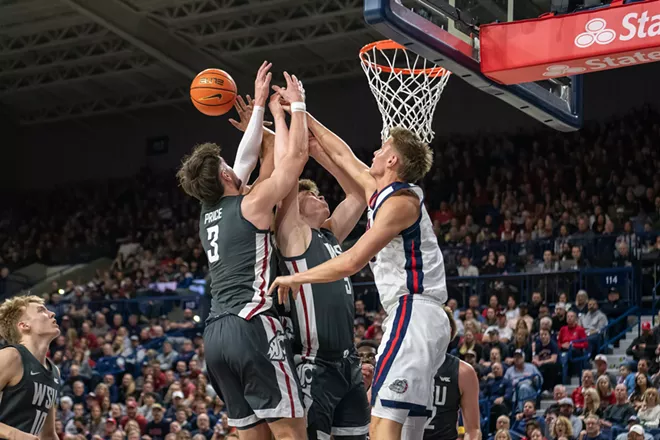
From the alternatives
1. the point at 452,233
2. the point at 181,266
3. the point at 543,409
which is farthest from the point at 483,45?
the point at 181,266

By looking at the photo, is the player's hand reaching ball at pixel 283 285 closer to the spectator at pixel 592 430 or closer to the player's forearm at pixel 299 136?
the player's forearm at pixel 299 136

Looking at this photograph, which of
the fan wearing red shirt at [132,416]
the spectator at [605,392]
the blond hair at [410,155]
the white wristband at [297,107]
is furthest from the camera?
the fan wearing red shirt at [132,416]

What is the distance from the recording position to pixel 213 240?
5.44m

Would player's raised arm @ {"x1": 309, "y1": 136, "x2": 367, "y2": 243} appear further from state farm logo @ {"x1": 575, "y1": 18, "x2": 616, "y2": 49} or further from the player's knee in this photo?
state farm logo @ {"x1": 575, "y1": 18, "x2": 616, "y2": 49}

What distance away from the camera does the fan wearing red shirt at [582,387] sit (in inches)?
443

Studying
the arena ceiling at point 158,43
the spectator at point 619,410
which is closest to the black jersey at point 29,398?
the spectator at point 619,410

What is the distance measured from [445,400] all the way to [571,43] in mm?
2485

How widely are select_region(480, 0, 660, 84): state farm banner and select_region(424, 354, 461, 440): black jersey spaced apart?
78.1 inches

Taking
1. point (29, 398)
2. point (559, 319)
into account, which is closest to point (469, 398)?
point (29, 398)

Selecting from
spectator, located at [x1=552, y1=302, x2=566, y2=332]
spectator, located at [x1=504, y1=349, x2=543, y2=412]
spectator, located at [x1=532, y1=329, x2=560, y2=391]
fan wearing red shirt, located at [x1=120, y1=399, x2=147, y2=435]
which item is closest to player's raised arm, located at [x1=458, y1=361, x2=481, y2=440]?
spectator, located at [x1=504, y1=349, x2=543, y2=412]

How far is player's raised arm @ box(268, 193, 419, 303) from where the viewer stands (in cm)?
493

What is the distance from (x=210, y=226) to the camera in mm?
5484

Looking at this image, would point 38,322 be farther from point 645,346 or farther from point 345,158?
point 645,346

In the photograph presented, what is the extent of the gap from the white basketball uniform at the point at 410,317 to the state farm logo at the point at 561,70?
2003mm
